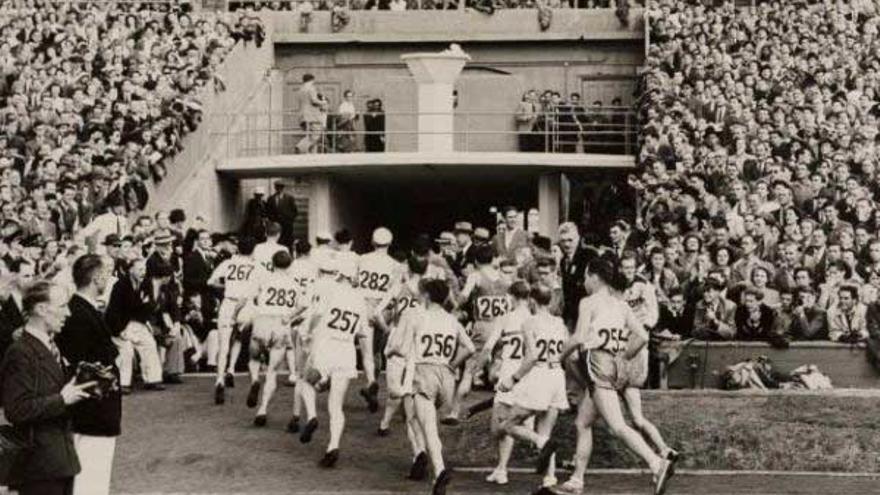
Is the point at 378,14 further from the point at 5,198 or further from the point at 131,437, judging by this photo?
the point at 131,437

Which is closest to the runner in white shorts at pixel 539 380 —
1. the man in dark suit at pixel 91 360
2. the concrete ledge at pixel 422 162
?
the man in dark suit at pixel 91 360

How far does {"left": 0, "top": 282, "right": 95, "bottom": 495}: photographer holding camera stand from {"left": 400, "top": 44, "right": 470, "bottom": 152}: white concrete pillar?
71.7 feet

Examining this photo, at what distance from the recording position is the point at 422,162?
32.4 m

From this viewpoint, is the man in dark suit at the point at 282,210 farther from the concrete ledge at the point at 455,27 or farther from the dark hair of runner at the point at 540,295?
the dark hair of runner at the point at 540,295

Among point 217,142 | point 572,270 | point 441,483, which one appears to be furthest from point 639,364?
point 217,142

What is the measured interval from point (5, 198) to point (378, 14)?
14.2 metres

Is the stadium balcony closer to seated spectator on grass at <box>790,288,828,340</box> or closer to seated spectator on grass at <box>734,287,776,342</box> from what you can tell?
seated spectator on grass at <box>790,288,828,340</box>

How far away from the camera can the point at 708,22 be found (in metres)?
33.5

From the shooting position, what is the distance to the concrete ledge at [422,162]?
32438 millimetres

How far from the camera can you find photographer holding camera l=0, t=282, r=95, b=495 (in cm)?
1064

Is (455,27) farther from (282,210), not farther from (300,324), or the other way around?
(300,324)

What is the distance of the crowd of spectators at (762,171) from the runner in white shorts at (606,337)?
5.55 m

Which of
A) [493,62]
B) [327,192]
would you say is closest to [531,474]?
[327,192]

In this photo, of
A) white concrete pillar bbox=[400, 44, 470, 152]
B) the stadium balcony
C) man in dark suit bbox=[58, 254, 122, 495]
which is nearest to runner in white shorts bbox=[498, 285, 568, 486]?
man in dark suit bbox=[58, 254, 122, 495]
